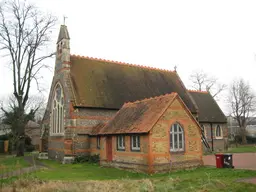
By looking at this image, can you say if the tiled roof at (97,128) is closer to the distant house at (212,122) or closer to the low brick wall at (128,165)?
the low brick wall at (128,165)

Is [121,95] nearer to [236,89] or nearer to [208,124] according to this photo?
[208,124]

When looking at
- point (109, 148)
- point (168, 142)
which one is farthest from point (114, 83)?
point (168, 142)

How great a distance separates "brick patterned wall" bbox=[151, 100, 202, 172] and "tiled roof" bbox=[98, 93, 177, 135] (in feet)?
1.47

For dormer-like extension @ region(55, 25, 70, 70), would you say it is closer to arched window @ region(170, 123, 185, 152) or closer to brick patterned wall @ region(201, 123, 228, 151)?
arched window @ region(170, 123, 185, 152)

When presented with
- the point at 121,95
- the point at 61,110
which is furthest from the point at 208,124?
the point at 61,110

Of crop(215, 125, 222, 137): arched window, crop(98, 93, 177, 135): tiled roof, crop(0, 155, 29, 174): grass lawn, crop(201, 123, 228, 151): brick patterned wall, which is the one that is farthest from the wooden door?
crop(215, 125, 222, 137): arched window

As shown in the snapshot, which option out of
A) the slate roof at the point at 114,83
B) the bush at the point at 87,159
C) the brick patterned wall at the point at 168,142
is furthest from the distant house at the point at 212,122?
the bush at the point at 87,159

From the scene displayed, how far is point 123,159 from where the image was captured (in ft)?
66.9

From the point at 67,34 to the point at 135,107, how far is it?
1289 cm

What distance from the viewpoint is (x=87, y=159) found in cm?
2634

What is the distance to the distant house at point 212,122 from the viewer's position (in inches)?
1476

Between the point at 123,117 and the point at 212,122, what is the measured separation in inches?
776

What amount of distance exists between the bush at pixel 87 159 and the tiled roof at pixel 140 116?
3668 mm

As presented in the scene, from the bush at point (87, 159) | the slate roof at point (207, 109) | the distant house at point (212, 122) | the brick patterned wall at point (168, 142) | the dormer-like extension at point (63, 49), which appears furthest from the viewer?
the slate roof at point (207, 109)
